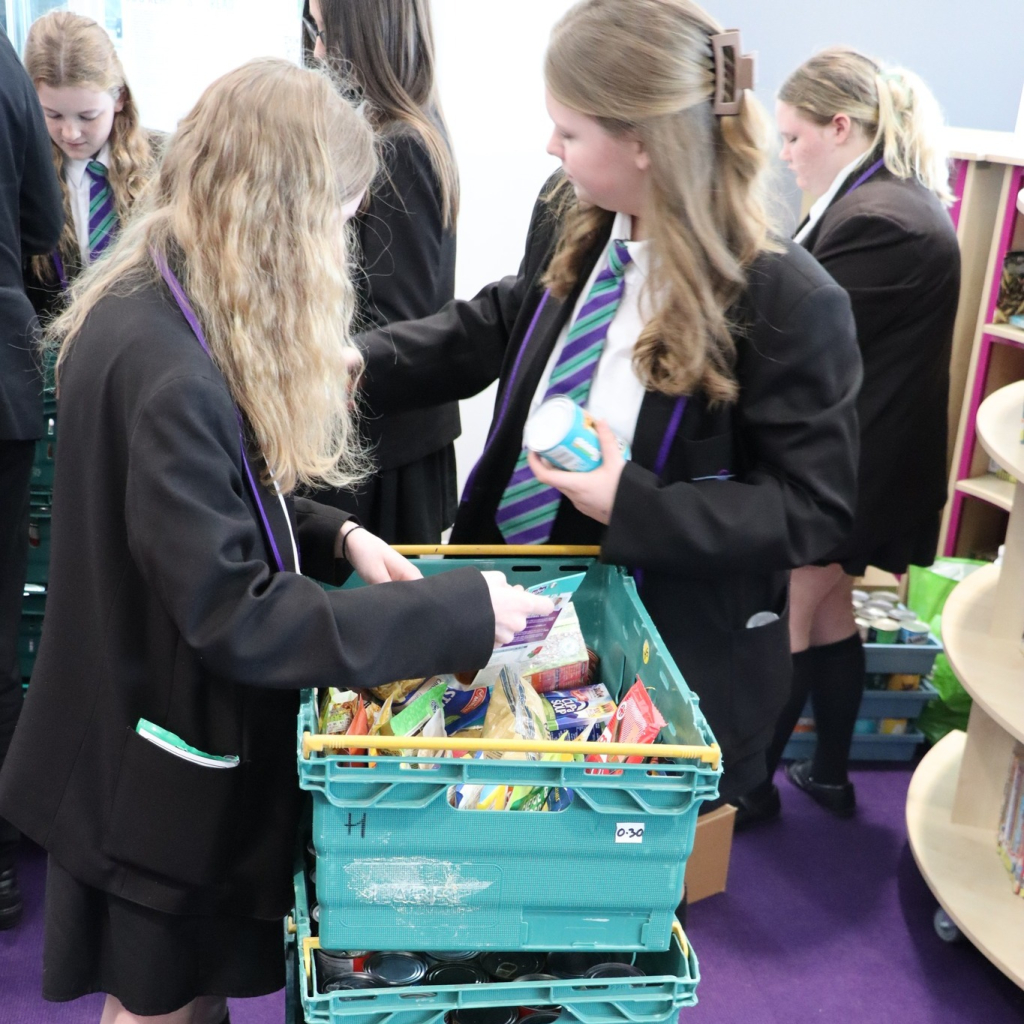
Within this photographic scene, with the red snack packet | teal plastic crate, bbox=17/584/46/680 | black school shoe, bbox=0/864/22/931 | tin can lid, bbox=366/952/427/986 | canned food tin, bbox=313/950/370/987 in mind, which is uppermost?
the red snack packet

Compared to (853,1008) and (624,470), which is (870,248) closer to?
(624,470)

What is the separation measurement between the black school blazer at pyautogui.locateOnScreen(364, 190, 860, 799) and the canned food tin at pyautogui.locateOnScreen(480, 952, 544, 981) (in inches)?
14.6

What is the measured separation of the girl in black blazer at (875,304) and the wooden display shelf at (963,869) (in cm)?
30

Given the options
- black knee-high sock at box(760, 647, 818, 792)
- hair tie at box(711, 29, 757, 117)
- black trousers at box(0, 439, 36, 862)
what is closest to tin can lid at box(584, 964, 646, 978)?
hair tie at box(711, 29, 757, 117)

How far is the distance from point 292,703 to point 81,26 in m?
2.05

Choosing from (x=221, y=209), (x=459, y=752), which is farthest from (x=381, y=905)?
(x=221, y=209)

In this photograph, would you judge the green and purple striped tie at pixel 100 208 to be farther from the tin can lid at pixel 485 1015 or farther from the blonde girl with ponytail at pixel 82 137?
the tin can lid at pixel 485 1015

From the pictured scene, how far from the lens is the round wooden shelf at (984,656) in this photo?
A: 226cm

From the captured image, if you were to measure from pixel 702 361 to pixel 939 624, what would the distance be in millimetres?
1763

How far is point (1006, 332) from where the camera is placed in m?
3.69

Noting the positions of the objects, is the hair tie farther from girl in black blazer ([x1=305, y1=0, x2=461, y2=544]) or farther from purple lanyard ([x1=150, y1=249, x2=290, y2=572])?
girl in black blazer ([x1=305, y1=0, x2=461, y2=544])

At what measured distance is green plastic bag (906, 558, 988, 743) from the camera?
334 centimetres

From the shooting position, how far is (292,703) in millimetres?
1355

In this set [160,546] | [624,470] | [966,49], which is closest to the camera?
[160,546]
